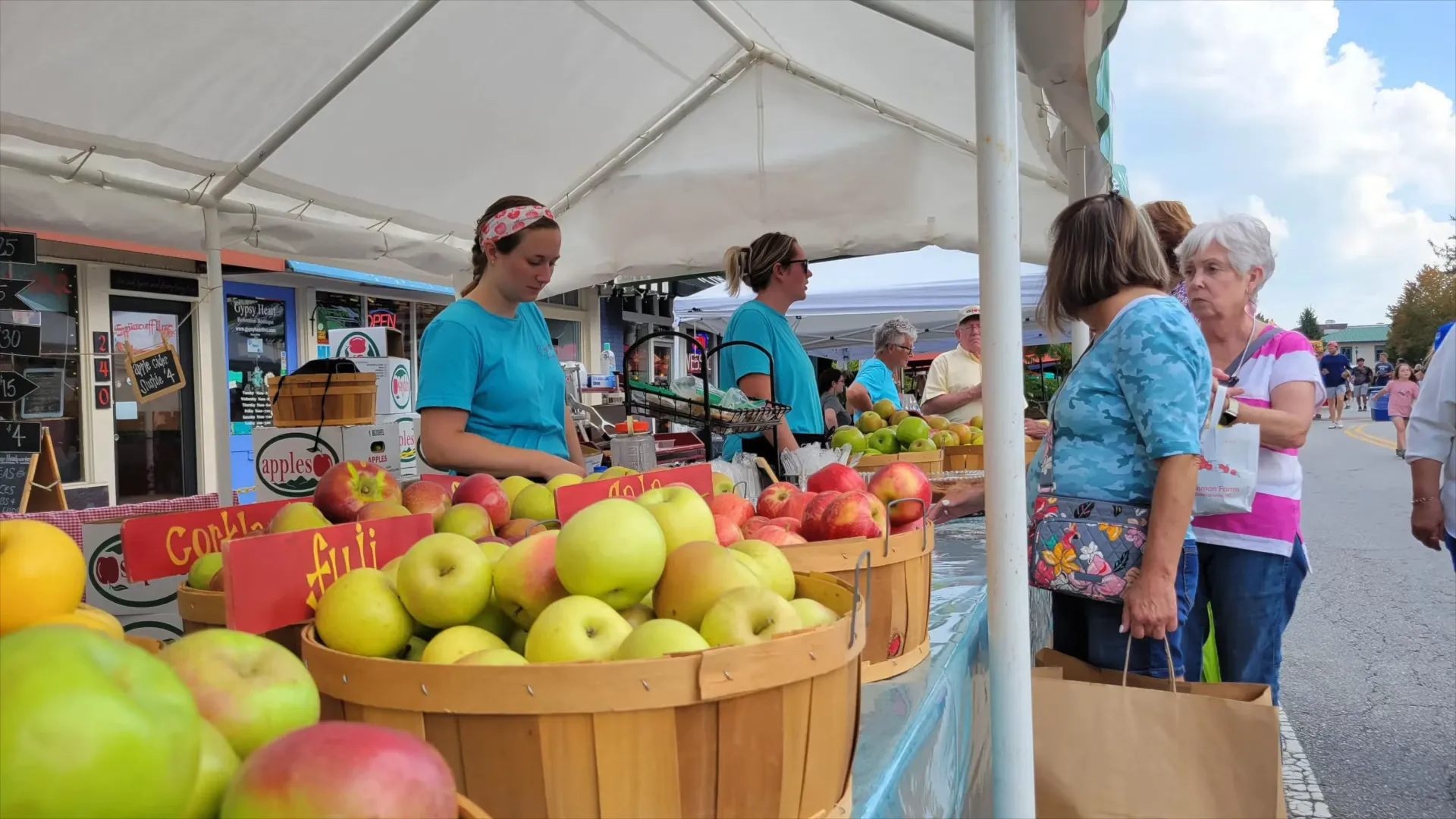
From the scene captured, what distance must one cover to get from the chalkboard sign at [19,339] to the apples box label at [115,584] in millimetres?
2601

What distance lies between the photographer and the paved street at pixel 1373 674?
326cm

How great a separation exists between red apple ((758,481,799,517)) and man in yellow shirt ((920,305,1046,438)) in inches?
161

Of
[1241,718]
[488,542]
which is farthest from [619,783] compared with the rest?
[1241,718]

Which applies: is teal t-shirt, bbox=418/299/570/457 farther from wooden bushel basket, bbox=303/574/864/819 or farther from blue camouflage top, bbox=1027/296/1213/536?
wooden bushel basket, bbox=303/574/864/819

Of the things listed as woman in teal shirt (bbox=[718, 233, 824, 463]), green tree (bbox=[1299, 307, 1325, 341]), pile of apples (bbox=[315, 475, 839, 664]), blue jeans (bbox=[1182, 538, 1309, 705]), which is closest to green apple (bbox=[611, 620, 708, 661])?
pile of apples (bbox=[315, 475, 839, 664])

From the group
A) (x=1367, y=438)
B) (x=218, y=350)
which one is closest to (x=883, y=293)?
(x=218, y=350)

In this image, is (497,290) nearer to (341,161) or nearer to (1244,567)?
(341,161)

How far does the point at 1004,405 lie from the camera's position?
53.9 inches

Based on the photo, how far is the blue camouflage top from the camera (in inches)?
74.3

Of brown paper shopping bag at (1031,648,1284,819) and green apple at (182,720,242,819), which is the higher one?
green apple at (182,720,242,819)

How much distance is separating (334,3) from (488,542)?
8.97 feet

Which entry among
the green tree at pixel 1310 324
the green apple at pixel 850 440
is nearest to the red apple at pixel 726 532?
the green apple at pixel 850 440

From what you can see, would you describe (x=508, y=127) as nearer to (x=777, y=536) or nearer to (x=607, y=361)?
(x=777, y=536)

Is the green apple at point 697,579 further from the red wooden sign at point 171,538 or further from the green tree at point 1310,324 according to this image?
the green tree at point 1310,324
